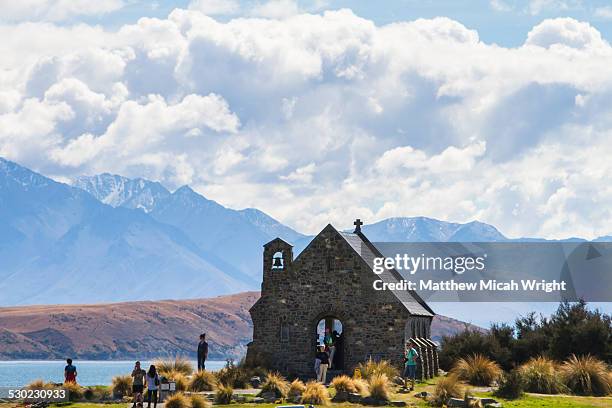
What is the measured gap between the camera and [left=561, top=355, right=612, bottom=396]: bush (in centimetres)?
4394

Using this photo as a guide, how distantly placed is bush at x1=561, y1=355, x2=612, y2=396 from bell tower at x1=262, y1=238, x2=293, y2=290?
1550 centimetres

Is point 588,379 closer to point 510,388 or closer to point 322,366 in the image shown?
point 510,388

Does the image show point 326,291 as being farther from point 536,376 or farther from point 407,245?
point 407,245

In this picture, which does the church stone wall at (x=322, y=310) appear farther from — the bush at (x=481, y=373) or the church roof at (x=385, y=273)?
the bush at (x=481, y=373)

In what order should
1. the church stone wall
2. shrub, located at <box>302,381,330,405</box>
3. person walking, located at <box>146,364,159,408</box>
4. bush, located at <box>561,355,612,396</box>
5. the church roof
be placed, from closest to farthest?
person walking, located at <box>146,364,159,408</box> → shrub, located at <box>302,381,330,405</box> → bush, located at <box>561,355,612,396</box> → the church stone wall → the church roof

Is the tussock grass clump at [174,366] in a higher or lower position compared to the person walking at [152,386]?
higher

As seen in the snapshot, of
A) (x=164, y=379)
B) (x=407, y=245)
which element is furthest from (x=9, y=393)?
(x=407, y=245)

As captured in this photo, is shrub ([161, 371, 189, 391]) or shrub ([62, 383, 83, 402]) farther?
shrub ([161, 371, 189, 391])

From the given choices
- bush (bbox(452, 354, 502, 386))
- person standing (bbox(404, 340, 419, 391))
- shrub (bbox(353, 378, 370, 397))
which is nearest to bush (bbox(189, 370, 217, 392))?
shrub (bbox(353, 378, 370, 397))

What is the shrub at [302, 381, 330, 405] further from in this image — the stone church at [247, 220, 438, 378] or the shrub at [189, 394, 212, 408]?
the stone church at [247, 220, 438, 378]

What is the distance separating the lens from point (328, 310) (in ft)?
175

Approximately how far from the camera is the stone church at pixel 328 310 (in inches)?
2066

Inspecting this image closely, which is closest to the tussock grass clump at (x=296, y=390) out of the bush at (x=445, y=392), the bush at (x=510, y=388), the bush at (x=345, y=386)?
the bush at (x=345, y=386)

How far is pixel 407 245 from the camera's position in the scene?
86312 millimetres
